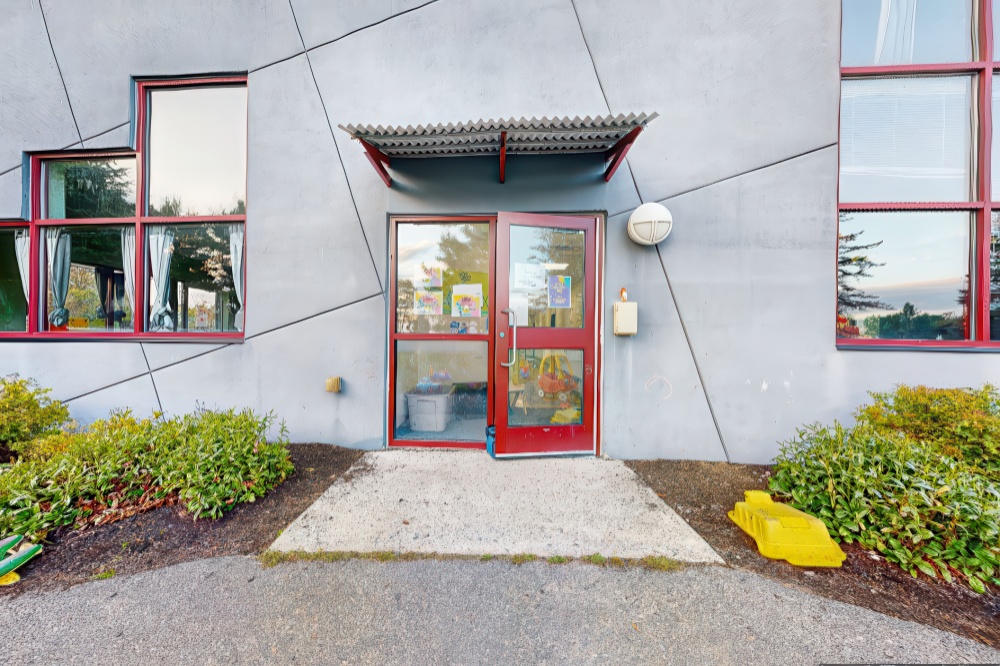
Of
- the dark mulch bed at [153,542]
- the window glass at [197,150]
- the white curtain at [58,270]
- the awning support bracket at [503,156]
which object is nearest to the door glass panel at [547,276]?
the awning support bracket at [503,156]

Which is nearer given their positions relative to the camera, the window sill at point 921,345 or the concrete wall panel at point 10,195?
the window sill at point 921,345

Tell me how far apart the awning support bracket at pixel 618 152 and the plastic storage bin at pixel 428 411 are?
8.93 feet

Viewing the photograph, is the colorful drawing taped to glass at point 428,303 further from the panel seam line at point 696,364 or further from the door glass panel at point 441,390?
the panel seam line at point 696,364

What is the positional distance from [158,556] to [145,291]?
3.21 m

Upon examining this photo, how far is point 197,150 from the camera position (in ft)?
13.3

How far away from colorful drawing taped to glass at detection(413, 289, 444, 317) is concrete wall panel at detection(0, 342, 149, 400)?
2.98 meters

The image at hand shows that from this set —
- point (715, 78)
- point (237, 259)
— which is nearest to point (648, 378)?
point (715, 78)

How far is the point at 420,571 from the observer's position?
2064mm

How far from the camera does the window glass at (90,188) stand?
410 cm

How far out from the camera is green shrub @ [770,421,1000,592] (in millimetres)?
2010

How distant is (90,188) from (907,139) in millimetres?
8587

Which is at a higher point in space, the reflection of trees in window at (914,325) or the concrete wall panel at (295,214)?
the concrete wall panel at (295,214)

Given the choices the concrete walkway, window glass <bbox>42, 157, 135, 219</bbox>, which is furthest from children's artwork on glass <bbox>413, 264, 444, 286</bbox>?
window glass <bbox>42, 157, 135, 219</bbox>

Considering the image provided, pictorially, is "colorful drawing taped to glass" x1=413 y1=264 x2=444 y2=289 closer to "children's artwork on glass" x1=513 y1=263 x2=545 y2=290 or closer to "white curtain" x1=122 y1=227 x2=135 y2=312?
"children's artwork on glass" x1=513 y1=263 x2=545 y2=290
